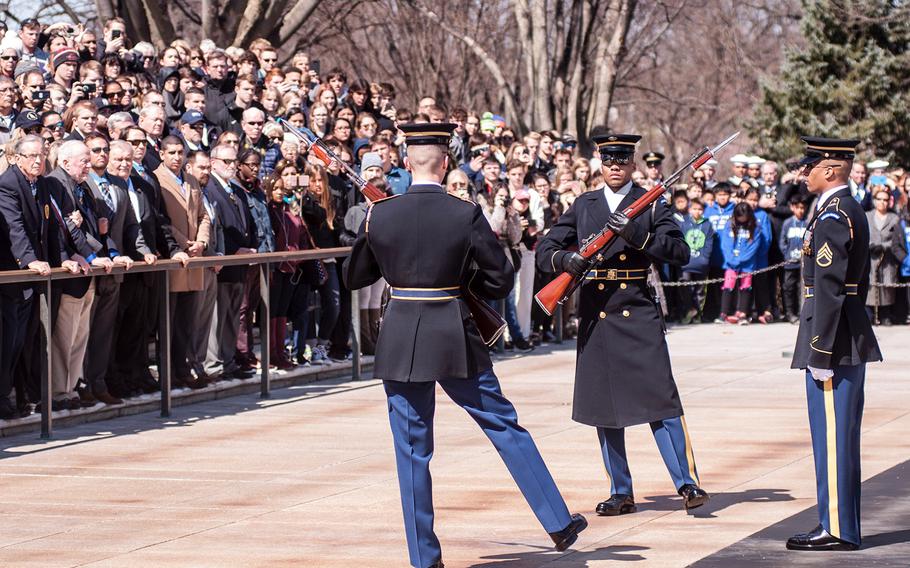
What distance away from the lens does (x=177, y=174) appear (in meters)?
13.6

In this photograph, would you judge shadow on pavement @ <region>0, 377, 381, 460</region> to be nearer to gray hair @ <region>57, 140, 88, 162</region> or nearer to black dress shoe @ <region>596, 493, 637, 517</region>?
gray hair @ <region>57, 140, 88, 162</region>

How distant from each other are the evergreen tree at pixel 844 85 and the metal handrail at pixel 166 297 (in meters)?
17.5

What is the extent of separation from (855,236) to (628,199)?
1410 mm

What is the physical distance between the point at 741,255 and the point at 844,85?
10.9m

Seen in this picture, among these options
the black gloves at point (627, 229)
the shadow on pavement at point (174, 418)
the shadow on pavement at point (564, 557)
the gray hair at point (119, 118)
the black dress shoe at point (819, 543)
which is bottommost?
the shadow on pavement at point (564, 557)

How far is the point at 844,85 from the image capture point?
102 ft

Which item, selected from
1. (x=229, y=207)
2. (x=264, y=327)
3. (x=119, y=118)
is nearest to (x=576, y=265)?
(x=229, y=207)

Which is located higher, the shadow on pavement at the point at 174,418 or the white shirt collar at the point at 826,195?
the white shirt collar at the point at 826,195

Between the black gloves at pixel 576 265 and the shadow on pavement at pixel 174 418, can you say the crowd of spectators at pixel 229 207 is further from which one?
the black gloves at pixel 576 265

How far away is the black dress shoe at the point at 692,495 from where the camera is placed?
895 cm

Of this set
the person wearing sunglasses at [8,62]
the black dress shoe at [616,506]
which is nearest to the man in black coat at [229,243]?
the person wearing sunglasses at [8,62]

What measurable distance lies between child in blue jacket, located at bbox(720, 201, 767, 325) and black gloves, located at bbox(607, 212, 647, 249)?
12.4 meters

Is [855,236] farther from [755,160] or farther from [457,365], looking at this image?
[755,160]

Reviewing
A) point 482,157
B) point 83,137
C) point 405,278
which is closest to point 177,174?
point 83,137
